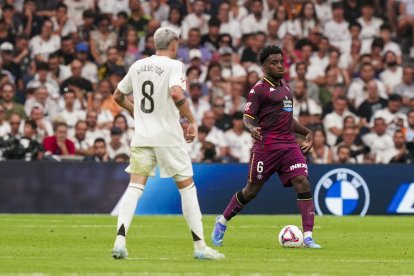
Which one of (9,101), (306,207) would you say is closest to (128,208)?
(306,207)

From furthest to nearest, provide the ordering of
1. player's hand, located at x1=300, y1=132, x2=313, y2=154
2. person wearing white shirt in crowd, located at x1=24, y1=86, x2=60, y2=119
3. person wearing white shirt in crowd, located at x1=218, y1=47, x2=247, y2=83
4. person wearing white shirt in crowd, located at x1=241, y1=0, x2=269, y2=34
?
1. person wearing white shirt in crowd, located at x1=241, y1=0, x2=269, y2=34
2. person wearing white shirt in crowd, located at x1=218, y1=47, x2=247, y2=83
3. person wearing white shirt in crowd, located at x1=24, y1=86, x2=60, y2=119
4. player's hand, located at x1=300, y1=132, x2=313, y2=154

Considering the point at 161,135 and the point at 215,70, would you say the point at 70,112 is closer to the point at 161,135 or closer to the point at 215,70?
the point at 215,70

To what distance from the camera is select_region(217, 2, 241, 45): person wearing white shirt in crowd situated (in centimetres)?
2839

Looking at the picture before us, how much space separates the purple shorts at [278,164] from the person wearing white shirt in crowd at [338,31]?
1417cm

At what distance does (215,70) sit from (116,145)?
341 centimetres

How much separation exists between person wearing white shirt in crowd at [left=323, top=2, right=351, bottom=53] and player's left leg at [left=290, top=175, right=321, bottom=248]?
46.8 feet

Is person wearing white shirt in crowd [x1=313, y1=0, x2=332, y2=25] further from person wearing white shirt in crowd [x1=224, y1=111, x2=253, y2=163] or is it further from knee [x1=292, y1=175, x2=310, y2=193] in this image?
knee [x1=292, y1=175, x2=310, y2=193]

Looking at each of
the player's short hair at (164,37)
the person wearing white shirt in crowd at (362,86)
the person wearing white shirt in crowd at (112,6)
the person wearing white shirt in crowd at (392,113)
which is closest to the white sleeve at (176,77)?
the player's short hair at (164,37)

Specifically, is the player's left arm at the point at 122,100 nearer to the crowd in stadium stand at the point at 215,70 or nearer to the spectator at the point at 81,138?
the crowd in stadium stand at the point at 215,70

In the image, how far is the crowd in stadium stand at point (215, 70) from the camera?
2459 centimetres

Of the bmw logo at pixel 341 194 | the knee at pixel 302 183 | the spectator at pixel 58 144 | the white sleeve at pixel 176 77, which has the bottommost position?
the bmw logo at pixel 341 194

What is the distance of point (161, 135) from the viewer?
39.2 ft

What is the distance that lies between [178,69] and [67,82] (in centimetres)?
1462

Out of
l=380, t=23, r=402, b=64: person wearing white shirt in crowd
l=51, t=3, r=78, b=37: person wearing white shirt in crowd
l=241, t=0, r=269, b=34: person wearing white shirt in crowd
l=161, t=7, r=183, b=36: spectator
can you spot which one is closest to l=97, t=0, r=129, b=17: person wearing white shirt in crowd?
l=51, t=3, r=78, b=37: person wearing white shirt in crowd
